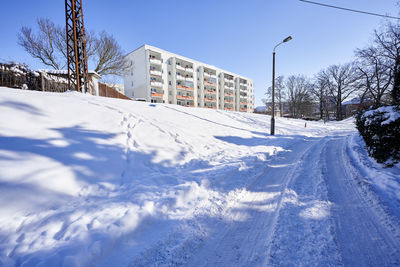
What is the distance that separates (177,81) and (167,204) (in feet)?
125

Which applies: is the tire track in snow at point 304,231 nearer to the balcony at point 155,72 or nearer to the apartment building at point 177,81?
the apartment building at point 177,81

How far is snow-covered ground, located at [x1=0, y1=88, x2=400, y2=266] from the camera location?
6.13 feet

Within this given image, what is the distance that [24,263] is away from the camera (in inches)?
65.7

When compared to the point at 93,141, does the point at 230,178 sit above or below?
below

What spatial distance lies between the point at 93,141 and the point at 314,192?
19.3ft

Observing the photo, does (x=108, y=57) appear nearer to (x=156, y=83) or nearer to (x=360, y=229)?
(x=156, y=83)

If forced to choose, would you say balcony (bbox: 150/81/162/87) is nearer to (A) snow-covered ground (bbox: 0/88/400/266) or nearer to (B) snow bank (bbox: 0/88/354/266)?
(B) snow bank (bbox: 0/88/354/266)

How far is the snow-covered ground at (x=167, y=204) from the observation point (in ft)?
6.13

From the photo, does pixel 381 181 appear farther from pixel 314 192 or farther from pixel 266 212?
pixel 266 212

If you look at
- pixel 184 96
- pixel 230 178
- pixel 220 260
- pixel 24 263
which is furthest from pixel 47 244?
pixel 184 96

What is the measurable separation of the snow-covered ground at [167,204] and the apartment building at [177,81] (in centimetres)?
2308

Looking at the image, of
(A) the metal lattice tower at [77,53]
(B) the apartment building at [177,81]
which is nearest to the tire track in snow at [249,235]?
(A) the metal lattice tower at [77,53]

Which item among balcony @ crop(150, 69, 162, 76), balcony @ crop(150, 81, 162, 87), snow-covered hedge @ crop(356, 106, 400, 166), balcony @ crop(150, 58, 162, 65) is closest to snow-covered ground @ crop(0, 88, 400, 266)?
snow-covered hedge @ crop(356, 106, 400, 166)

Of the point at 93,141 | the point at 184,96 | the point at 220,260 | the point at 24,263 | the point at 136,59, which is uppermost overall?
the point at 136,59
